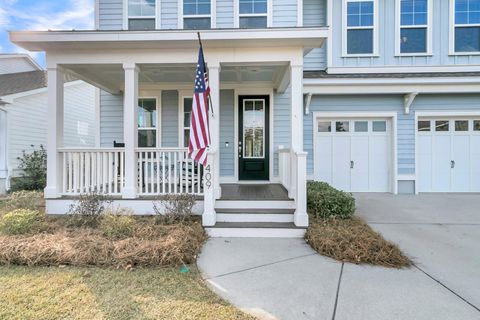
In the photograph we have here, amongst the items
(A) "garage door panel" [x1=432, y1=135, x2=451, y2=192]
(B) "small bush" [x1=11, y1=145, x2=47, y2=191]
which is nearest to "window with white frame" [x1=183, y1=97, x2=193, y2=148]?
(B) "small bush" [x1=11, y1=145, x2=47, y2=191]

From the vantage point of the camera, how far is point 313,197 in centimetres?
544

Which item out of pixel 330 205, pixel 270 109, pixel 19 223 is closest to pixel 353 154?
pixel 270 109

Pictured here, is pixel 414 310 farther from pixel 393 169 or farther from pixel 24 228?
pixel 393 169

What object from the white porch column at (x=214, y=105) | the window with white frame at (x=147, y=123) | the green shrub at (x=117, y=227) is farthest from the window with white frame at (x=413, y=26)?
the green shrub at (x=117, y=227)

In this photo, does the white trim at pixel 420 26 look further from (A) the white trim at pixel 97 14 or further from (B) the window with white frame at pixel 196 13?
(A) the white trim at pixel 97 14

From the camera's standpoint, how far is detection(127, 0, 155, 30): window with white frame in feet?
25.7

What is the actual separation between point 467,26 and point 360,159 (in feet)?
15.9

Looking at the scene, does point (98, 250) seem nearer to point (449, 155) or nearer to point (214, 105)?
point (214, 105)

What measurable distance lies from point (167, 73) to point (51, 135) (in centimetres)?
282

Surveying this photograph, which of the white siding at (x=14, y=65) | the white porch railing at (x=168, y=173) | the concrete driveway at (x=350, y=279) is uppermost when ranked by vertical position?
the white siding at (x=14, y=65)

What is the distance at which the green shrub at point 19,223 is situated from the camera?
4.24 meters

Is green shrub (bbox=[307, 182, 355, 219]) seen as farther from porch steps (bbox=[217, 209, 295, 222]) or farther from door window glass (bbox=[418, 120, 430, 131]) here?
door window glass (bbox=[418, 120, 430, 131])

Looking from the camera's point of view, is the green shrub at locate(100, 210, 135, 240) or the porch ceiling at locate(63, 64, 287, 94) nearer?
the green shrub at locate(100, 210, 135, 240)

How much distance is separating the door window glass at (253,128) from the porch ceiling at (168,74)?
0.66m
